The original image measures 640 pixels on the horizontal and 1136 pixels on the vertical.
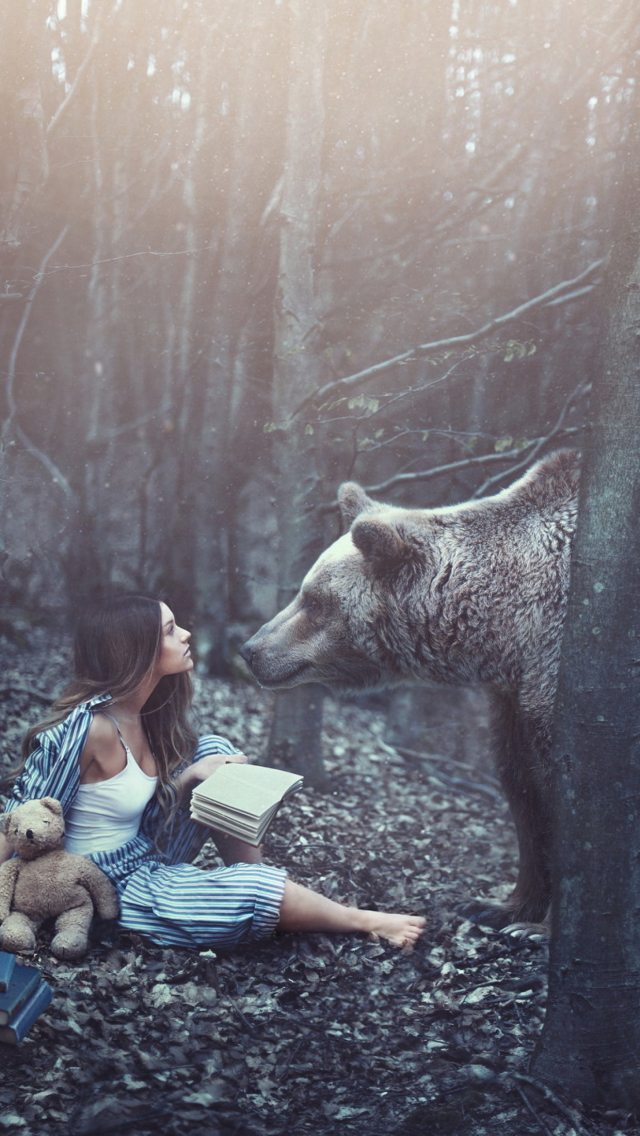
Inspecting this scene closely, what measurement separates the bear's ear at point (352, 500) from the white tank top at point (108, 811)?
4.89 feet

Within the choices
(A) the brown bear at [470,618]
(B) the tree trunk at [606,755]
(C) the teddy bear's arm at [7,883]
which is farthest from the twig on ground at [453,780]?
(C) the teddy bear's arm at [7,883]

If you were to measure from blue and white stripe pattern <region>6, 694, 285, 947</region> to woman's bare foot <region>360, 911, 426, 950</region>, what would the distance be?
14.1 inches

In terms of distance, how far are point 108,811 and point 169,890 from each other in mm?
338

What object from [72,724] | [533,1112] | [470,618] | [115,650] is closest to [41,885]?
[72,724]

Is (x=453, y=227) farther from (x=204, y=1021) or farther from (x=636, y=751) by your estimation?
(x=204, y=1021)

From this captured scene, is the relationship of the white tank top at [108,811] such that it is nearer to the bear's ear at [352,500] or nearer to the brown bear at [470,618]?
the brown bear at [470,618]

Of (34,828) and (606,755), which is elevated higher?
(606,755)

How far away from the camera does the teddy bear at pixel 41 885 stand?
2.57m

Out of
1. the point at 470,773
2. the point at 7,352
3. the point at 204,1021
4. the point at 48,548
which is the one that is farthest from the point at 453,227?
the point at 204,1021

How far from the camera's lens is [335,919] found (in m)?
2.87

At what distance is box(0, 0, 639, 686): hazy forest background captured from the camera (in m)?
3.59

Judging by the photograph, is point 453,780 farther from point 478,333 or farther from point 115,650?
point 478,333

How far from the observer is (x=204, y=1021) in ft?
8.16

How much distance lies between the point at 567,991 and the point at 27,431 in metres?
2.95
